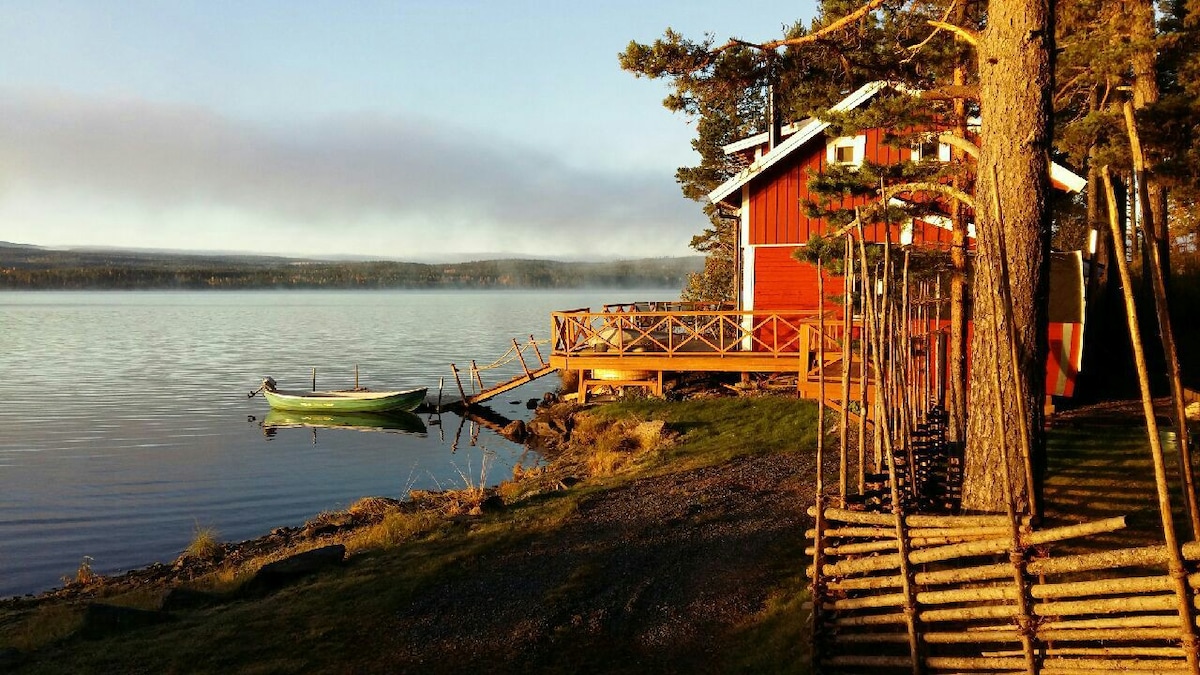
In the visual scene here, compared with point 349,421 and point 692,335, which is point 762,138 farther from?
Result: point 349,421

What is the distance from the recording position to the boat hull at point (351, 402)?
34000 millimetres

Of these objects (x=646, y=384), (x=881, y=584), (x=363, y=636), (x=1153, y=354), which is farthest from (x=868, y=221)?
(x=1153, y=354)

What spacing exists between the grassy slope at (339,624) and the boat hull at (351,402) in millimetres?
20832

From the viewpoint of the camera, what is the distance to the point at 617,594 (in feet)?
30.8

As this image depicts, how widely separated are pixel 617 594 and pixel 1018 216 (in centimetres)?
580

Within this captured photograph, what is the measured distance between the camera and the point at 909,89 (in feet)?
50.5

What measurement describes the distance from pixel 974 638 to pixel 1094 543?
3480 millimetres

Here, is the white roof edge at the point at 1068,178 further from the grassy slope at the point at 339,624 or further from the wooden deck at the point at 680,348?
the grassy slope at the point at 339,624

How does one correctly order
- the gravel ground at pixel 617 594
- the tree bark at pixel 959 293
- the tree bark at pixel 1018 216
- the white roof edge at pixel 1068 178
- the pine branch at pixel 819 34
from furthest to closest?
the white roof edge at pixel 1068 178 < the tree bark at pixel 959 293 < the pine branch at pixel 819 34 < the tree bark at pixel 1018 216 < the gravel ground at pixel 617 594

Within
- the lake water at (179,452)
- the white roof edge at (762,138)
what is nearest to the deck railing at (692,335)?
the lake water at (179,452)

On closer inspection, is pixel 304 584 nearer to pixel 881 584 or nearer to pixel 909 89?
pixel 881 584

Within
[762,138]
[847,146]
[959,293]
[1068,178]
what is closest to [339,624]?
[959,293]

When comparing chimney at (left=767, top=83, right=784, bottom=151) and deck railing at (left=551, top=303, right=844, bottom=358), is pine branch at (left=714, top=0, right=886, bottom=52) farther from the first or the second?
chimney at (left=767, top=83, right=784, bottom=151)

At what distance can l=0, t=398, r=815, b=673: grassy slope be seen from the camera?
8.26m
